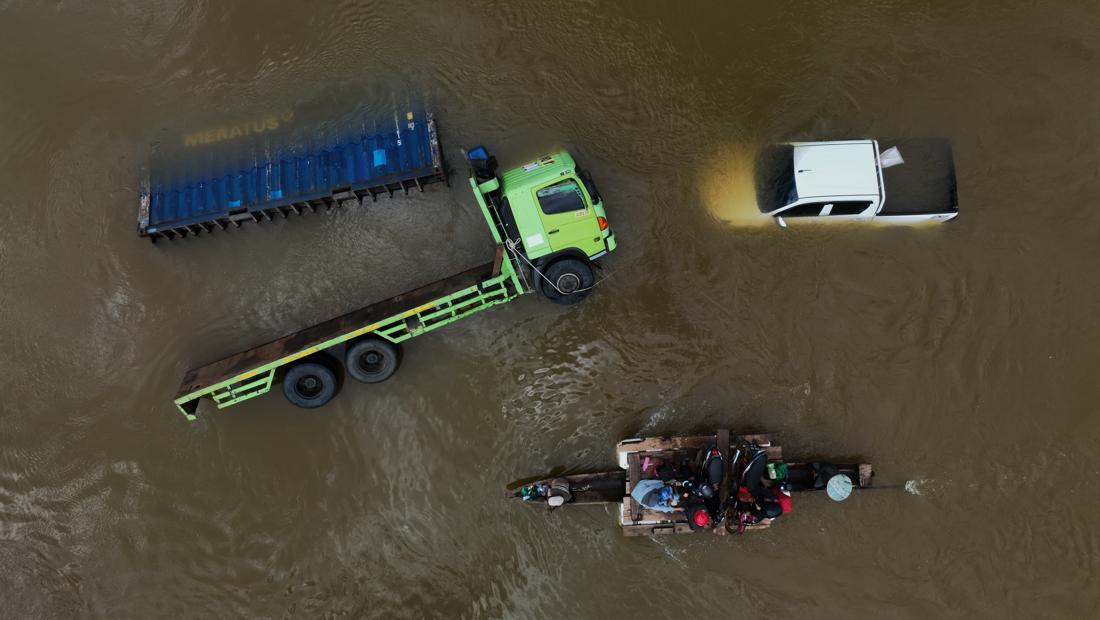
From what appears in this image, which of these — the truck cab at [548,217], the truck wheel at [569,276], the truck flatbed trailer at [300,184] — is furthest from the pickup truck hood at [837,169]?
the truck flatbed trailer at [300,184]

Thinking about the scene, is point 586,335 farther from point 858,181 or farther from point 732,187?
point 858,181

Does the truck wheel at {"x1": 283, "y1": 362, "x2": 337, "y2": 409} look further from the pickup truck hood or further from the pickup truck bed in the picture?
the pickup truck bed

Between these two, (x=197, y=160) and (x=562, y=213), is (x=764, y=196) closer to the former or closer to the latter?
(x=562, y=213)

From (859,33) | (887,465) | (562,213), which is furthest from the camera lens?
(859,33)

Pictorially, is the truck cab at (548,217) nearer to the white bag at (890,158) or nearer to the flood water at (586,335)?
the flood water at (586,335)

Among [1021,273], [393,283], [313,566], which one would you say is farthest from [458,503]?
[1021,273]

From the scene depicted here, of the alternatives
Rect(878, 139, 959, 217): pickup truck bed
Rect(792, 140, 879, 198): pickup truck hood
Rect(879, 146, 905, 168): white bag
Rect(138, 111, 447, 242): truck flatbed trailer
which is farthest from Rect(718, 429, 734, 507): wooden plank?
Rect(138, 111, 447, 242): truck flatbed trailer
